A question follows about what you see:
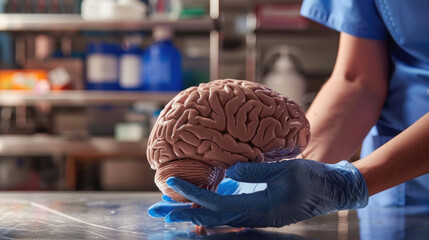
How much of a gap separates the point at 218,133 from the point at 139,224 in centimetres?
23

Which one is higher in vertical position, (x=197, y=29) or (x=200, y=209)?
(x=197, y=29)

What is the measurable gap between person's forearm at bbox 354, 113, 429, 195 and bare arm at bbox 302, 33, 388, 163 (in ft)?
0.98

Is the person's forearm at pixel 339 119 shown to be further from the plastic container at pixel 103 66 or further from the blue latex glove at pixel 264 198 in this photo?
the plastic container at pixel 103 66

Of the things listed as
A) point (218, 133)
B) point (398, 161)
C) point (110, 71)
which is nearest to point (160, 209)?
point (218, 133)

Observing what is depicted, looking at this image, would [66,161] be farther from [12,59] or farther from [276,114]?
[276,114]

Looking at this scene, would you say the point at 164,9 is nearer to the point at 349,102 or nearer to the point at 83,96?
the point at 83,96

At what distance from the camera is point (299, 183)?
83 centimetres

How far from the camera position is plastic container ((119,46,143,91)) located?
9.23ft

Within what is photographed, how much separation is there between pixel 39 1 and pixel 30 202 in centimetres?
200

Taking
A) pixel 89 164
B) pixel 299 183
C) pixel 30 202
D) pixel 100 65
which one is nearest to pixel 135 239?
pixel 299 183

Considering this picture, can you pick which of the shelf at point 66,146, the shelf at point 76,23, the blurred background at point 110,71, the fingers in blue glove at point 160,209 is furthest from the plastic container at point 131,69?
the fingers in blue glove at point 160,209

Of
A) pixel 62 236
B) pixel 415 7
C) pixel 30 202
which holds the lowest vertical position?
pixel 30 202

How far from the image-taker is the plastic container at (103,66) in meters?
2.84

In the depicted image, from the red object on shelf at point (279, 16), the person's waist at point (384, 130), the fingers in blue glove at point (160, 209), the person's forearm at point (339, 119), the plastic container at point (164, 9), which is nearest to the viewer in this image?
the fingers in blue glove at point (160, 209)
